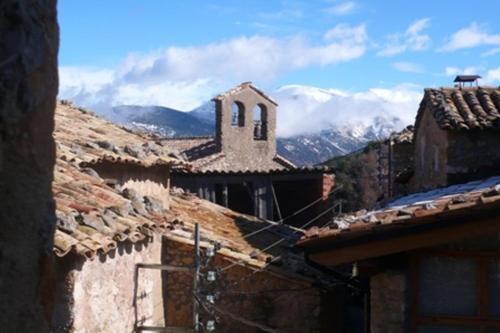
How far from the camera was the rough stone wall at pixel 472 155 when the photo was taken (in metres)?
12.2

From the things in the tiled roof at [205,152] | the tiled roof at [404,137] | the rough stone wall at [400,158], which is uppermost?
the tiled roof at [205,152]

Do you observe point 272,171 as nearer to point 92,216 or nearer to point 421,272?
point 92,216

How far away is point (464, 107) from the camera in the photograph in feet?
42.4

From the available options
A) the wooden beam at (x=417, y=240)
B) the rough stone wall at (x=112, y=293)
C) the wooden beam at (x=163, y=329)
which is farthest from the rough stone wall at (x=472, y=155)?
the wooden beam at (x=417, y=240)

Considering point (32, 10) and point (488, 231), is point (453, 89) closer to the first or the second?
point (488, 231)

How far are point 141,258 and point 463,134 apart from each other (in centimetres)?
594

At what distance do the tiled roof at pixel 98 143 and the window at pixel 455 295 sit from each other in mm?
5369

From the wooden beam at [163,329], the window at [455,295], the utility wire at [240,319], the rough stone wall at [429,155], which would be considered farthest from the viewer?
the rough stone wall at [429,155]

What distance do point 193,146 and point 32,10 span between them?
102ft

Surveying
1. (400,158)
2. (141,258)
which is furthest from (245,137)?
(141,258)

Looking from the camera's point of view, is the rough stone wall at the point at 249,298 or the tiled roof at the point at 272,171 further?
the tiled roof at the point at 272,171

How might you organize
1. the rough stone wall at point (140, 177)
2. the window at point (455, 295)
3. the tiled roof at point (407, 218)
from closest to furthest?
the tiled roof at point (407, 218), the window at point (455, 295), the rough stone wall at point (140, 177)

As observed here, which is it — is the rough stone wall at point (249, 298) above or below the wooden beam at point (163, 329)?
above

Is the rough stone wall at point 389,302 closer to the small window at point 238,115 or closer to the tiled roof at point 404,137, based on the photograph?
the tiled roof at point 404,137
